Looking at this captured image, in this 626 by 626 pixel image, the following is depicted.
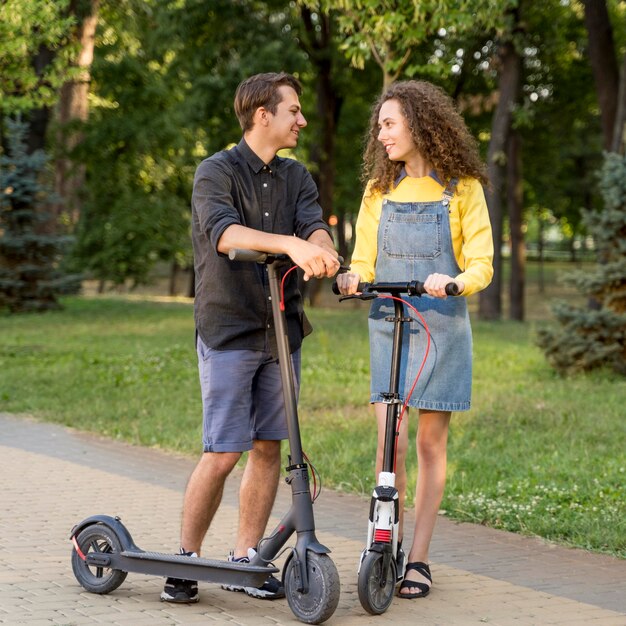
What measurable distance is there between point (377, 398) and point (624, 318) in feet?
29.0

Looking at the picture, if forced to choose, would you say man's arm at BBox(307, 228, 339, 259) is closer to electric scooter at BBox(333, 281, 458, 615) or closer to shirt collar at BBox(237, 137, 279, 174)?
electric scooter at BBox(333, 281, 458, 615)

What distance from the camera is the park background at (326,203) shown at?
919 centimetres

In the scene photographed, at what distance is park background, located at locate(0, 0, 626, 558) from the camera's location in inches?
362

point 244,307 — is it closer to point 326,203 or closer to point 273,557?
point 273,557

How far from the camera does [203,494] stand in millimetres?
4832

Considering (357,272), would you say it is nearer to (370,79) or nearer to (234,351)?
(234,351)

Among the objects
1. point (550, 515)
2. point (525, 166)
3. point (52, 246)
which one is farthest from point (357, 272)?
point (525, 166)

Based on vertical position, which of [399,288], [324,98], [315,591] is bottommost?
[315,591]

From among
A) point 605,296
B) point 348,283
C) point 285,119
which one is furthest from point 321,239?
point 605,296

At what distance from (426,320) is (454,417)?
547cm

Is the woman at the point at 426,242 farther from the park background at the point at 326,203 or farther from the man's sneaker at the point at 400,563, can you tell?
the park background at the point at 326,203

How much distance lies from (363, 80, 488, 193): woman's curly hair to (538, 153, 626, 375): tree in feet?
27.9

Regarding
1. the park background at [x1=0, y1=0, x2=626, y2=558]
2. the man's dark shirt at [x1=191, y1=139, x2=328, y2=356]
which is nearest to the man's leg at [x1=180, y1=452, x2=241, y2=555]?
the man's dark shirt at [x1=191, y1=139, x2=328, y2=356]

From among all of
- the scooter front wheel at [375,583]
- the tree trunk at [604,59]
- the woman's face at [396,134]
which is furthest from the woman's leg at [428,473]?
the tree trunk at [604,59]
